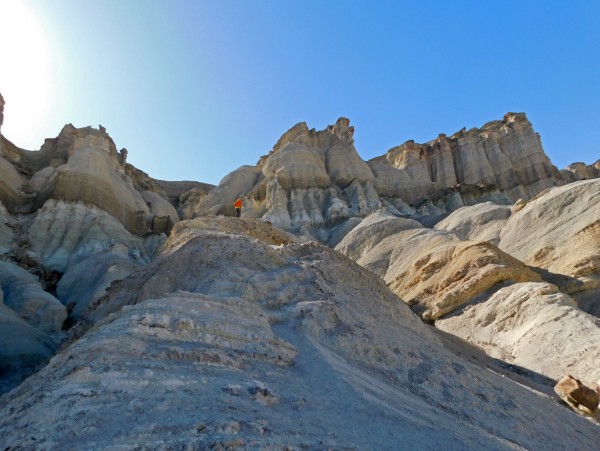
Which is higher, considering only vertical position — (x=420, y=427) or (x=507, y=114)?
(x=507, y=114)

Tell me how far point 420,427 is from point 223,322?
262 cm

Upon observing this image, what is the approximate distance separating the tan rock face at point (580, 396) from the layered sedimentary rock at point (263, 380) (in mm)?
1023

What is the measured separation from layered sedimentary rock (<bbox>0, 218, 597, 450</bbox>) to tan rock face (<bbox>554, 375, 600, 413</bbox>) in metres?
1.02

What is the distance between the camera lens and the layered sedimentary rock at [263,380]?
3320 mm

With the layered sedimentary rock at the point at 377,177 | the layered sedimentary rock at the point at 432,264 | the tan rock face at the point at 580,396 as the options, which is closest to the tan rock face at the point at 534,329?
the layered sedimentary rock at the point at 432,264

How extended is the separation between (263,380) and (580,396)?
6.81 metres

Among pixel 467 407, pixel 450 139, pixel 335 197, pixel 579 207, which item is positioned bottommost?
pixel 467 407

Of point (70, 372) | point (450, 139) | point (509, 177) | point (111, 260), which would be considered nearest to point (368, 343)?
point (70, 372)

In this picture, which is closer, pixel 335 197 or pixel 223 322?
pixel 223 322

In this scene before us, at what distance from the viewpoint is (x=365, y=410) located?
4.51 metres

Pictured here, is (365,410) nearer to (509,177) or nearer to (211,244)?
(211,244)

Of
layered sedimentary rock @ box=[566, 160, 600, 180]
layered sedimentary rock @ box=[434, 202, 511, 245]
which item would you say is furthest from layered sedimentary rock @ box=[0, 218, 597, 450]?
layered sedimentary rock @ box=[566, 160, 600, 180]

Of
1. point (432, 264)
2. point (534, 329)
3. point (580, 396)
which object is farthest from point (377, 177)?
point (580, 396)

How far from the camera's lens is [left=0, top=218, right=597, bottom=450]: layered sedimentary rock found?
3.32 metres
